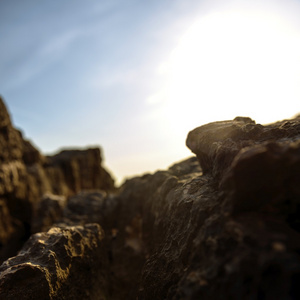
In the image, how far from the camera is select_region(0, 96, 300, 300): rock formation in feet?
12.7

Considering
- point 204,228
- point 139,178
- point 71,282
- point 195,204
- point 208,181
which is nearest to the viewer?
point 204,228

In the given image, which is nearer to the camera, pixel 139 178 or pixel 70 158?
pixel 139 178

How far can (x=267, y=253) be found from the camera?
3.76 m

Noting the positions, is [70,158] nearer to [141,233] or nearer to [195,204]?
[141,233]

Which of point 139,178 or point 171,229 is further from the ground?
point 139,178

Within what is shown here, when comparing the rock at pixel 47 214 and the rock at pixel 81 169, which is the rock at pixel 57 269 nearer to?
the rock at pixel 47 214

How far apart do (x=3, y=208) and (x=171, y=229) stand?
2309 cm

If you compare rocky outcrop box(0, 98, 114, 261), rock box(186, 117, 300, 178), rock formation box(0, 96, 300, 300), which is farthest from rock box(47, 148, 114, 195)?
rock box(186, 117, 300, 178)

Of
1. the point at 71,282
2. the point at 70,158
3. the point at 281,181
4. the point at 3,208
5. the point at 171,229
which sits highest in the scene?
the point at 70,158

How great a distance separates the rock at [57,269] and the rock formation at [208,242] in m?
0.03

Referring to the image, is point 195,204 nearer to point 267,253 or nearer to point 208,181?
point 208,181

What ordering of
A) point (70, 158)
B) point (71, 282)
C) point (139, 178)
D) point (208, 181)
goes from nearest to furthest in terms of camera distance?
point (208, 181), point (71, 282), point (139, 178), point (70, 158)

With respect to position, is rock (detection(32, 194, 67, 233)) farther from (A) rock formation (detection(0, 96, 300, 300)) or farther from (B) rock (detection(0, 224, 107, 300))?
(B) rock (detection(0, 224, 107, 300))

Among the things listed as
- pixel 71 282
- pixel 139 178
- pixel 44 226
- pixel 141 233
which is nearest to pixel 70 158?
pixel 44 226
